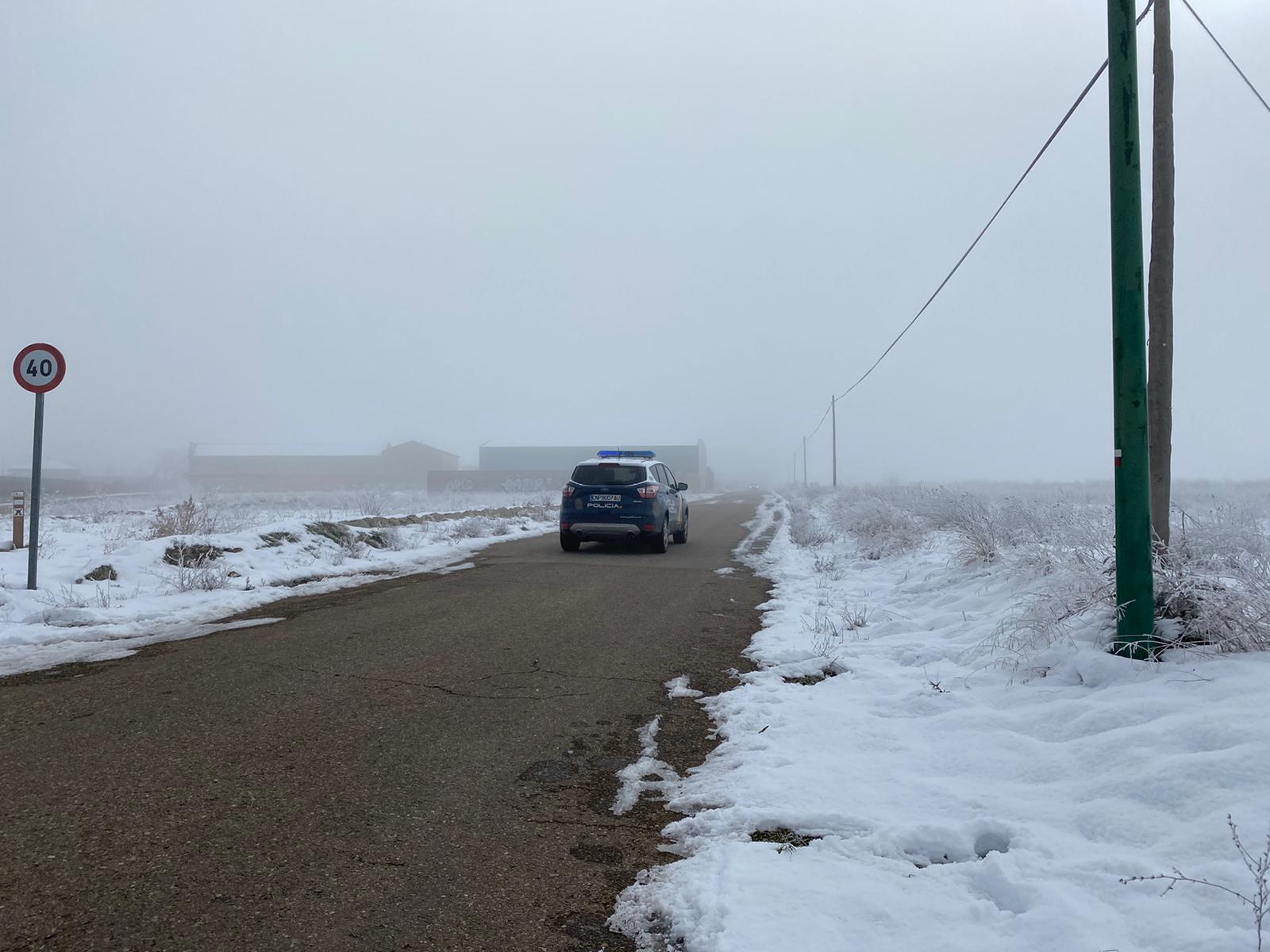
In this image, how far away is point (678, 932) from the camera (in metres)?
2.49

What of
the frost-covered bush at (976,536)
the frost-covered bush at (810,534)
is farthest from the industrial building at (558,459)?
the frost-covered bush at (976,536)

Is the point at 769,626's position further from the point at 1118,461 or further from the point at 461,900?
the point at 461,900

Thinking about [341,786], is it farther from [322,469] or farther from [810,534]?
[322,469]

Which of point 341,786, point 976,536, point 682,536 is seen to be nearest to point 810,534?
point 682,536

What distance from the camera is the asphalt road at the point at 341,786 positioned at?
2.57m

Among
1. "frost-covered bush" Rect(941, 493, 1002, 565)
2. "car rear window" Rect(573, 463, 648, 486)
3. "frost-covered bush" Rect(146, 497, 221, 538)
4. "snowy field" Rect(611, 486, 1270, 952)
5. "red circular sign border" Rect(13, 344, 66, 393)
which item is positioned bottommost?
"snowy field" Rect(611, 486, 1270, 952)

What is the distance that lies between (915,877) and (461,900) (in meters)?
1.65

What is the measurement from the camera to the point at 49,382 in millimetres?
9320

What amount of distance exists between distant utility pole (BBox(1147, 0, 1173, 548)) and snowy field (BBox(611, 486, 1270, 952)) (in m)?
0.64

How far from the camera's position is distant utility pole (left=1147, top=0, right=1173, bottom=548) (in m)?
6.54

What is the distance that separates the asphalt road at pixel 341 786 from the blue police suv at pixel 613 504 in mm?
7014

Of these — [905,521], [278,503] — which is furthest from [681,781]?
[278,503]

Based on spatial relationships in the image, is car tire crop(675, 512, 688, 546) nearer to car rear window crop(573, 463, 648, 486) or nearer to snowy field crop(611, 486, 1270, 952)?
car rear window crop(573, 463, 648, 486)

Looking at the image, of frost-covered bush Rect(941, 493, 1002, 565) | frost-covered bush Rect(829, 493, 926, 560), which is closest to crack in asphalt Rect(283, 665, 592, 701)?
frost-covered bush Rect(941, 493, 1002, 565)
